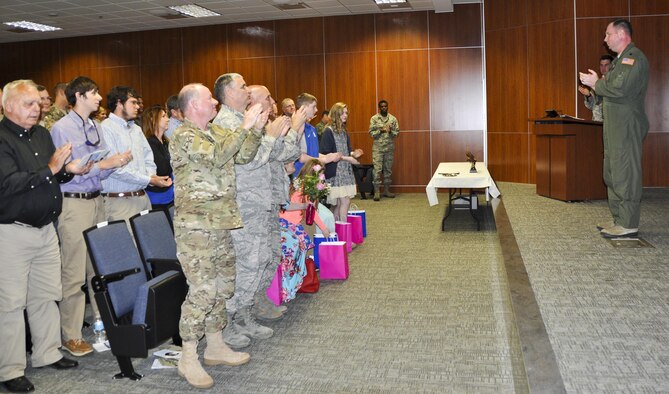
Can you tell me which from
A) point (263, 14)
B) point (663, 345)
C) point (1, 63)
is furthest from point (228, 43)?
point (663, 345)

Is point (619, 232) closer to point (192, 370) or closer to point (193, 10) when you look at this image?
point (192, 370)

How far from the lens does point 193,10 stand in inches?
479

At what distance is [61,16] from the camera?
40.0ft

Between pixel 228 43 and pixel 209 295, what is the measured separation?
11.1m

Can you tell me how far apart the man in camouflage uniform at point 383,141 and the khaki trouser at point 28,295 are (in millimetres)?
8638

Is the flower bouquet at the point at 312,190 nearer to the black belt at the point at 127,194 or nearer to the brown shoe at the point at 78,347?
the black belt at the point at 127,194

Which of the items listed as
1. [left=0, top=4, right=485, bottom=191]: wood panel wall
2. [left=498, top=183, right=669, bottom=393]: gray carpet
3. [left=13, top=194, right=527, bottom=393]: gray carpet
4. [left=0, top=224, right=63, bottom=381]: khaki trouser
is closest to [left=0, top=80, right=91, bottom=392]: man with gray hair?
[left=0, top=224, right=63, bottom=381]: khaki trouser

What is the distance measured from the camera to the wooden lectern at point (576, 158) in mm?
8141

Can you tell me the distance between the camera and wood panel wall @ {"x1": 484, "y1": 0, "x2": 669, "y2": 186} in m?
10.5

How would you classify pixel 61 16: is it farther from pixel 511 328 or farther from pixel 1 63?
pixel 511 328

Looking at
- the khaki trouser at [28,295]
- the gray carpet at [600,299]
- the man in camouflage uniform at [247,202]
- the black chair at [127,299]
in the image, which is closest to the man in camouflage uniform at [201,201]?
the black chair at [127,299]

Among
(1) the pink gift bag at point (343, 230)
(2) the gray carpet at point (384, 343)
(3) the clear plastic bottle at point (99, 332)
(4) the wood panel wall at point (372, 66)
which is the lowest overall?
(2) the gray carpet at point (384, 343)

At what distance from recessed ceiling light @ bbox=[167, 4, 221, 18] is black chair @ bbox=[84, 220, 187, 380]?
878cm

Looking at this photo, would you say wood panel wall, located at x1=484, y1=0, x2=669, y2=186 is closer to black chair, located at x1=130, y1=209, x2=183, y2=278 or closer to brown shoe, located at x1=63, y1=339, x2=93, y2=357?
black chair, located at x1=130, y1=209, x2=183, y2=278
